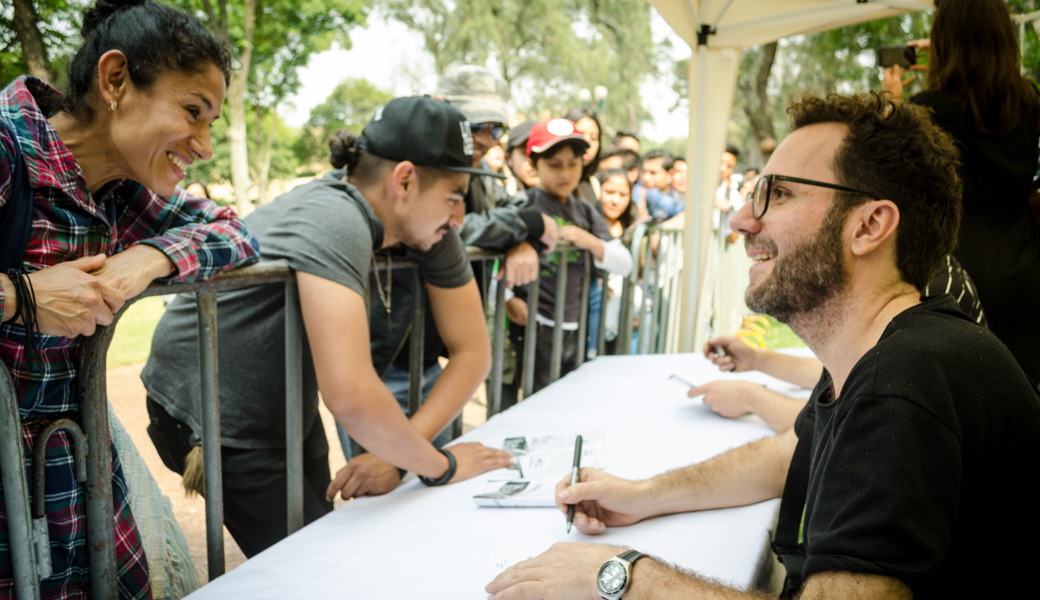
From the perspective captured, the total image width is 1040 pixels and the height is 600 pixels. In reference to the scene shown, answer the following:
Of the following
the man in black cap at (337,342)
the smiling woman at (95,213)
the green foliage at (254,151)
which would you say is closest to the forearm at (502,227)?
the man in black cap at (337,342)

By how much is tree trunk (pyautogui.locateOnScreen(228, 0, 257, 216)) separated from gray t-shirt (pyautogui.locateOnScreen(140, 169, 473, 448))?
1511 centimetres

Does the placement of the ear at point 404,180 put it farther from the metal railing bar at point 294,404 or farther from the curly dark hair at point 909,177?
the curly dark hair at point 909,177

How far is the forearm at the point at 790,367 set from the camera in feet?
8.79

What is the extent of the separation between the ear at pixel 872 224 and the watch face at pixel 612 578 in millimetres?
809

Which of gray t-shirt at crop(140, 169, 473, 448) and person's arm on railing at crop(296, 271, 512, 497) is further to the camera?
gray t-shirt at crop(140, 169, 473, 448)

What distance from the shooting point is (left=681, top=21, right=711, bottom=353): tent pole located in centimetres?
458

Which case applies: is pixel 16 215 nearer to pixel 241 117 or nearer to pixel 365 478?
pixel 365 478

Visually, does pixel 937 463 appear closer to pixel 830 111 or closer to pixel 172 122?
pixel 830 111

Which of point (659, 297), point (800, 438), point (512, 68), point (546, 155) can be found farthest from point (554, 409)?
point (512, 68)

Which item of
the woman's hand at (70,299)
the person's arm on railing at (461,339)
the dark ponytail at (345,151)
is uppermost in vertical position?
the dark ponytail at (345,151)

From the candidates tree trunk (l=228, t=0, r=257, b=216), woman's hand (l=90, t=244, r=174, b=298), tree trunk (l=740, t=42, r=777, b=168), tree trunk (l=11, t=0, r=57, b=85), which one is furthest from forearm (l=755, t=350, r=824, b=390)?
tree trunk (l=228, t=0, r=257, b=216)

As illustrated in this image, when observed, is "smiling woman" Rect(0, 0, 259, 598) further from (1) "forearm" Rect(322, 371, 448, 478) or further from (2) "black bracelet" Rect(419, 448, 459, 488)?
(2) "black bracelet" Rect(419, 448, 459, 488)

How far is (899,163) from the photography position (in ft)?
4.76

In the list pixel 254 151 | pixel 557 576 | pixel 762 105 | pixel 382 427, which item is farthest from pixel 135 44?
pixel 254 151
